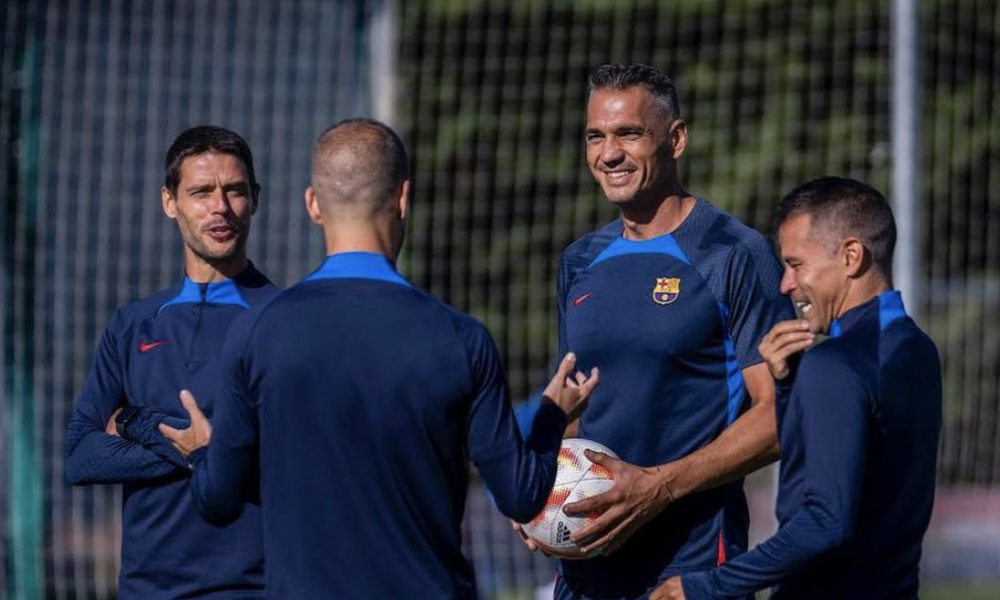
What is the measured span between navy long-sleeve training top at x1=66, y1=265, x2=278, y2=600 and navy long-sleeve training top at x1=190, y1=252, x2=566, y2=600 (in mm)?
914


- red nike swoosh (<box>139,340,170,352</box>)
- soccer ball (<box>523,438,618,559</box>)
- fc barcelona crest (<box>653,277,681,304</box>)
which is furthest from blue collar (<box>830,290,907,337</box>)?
red nike swoosh (<box>139,340,170,352</box>)

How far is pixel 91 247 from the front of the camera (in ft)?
34.0

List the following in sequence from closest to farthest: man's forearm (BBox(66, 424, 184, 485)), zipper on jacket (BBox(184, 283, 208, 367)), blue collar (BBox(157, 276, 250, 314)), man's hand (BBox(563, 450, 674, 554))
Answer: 1. man's hand (BBox(563, 450, 674, 554))
2. man's forearm (BBox(66, 424, 184, 485))
3. zipper on jacket (BBox(184, 283, 208, 367))
4. blue collar (BBox(157, 276, 250, 314))

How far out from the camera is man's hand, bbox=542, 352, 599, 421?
13.9ft

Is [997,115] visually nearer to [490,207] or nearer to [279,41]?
[490,207]

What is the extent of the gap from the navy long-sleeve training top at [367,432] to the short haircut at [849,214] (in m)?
0.97

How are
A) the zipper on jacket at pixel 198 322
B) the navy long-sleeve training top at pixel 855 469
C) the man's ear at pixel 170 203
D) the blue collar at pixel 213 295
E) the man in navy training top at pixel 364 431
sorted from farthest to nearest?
the man's ear at pixel 170 203, the blue collar at pixel 213 295, the zipper on jacket at pixel 198 322, the navy long-sleeve training top at pixel 855 469, the man in navy training top at pixel 364 431

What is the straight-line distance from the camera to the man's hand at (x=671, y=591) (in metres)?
4.38

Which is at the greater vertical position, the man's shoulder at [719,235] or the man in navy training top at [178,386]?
the man's shoulder at [719,235]

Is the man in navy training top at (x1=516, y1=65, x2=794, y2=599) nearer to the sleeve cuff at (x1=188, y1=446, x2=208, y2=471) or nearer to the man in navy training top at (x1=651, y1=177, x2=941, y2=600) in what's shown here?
the man in navy training top at (x1=651, y1=177, x2=941, y2=600)

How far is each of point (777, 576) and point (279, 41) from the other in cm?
718

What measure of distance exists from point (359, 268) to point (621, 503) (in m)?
1.19

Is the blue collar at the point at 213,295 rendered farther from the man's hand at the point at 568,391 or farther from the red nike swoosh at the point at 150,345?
→ the man's hand at the point at 568,391

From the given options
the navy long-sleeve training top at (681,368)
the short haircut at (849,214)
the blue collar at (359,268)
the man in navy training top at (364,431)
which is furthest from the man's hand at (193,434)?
the short haircut at (849,214)
